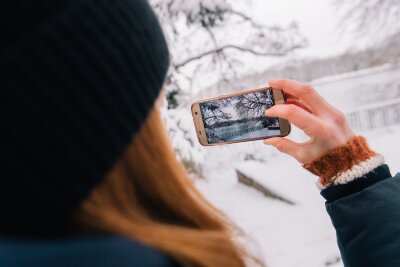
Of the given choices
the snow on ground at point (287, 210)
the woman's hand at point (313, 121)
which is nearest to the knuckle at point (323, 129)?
the woman's hand at point (313, 121)

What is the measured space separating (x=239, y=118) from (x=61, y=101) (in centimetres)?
50

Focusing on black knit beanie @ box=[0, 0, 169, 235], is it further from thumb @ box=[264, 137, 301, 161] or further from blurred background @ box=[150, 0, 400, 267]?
blurred background @ box=[150, 0, 400, 267]

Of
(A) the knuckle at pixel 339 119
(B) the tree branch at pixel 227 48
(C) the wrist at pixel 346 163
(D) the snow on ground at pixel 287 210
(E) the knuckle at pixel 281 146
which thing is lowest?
(D) the snow on ground at pixel 287 210

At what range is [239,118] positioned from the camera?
0.75 metres

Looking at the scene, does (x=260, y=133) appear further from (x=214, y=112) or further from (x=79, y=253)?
(x=79, y=253)

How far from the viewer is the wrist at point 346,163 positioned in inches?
20.9

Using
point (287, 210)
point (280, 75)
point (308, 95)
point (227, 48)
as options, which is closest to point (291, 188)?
point (287, 210)

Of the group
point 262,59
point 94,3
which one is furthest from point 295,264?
point 94,3

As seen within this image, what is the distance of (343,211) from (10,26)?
18.4 inches

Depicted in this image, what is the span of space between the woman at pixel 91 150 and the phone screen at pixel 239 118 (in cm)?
37

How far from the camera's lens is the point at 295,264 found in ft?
5.04

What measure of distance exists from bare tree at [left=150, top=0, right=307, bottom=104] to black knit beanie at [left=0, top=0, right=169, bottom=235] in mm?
1561

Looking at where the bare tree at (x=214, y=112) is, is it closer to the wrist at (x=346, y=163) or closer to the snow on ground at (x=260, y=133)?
the snow on ground at (x=260, y=133)

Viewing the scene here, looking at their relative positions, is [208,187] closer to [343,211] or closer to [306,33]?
[306,33]
